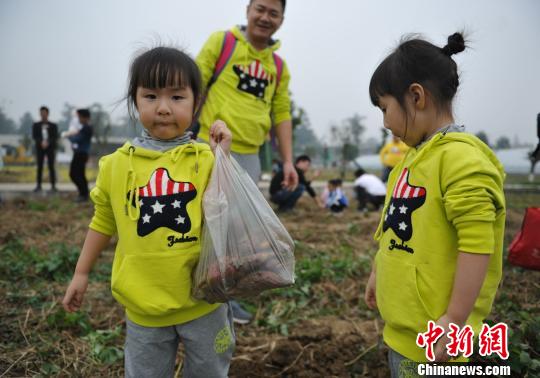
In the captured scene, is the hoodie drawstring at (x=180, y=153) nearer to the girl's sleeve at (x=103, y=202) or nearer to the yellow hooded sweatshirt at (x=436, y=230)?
the girl's sleeve at (x=103, y=202)

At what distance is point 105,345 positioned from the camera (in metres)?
2.35

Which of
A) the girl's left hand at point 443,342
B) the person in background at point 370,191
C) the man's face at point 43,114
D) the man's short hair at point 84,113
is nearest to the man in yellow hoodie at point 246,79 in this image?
the girl's left hand at point 443,342

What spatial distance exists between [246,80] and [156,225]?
130cm

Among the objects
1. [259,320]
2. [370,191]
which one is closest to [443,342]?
[259,320]

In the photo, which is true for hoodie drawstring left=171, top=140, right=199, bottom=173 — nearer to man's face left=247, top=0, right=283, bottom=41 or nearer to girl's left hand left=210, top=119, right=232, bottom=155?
girl's left hand left=210, top=119, right=232, bottom=155

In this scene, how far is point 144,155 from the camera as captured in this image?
146 cm

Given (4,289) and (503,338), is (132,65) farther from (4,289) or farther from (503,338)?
(4,289)

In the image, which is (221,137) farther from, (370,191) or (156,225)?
(370,191)

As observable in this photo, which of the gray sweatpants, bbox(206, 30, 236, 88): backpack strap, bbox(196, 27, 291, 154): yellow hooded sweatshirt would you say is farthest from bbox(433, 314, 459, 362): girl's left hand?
bbox(206, 30, 236, 88): backpack strap

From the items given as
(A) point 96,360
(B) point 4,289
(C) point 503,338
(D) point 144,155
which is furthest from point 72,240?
(C) point 503,338

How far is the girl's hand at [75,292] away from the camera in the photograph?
59.4 inches

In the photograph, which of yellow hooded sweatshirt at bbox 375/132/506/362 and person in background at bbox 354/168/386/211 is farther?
person in background at bbox 354/168/386/211

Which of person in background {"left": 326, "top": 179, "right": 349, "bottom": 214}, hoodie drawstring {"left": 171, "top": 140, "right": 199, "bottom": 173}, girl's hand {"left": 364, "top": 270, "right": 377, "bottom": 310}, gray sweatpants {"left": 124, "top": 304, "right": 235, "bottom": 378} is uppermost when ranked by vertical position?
hoodie drawstring {"left": 171, "top": 140, "right": 199, "bottom": 173}

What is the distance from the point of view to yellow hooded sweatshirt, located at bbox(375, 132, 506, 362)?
44.6 inches
